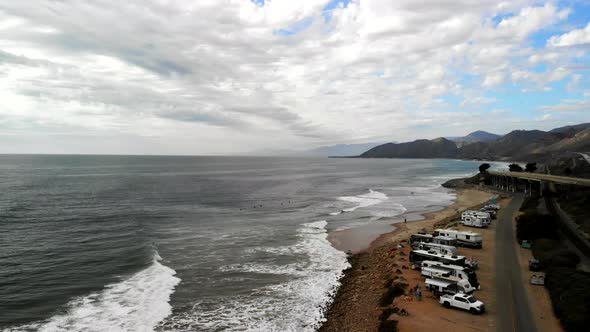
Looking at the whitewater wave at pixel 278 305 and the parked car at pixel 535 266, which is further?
the parked car at pixel 535 266

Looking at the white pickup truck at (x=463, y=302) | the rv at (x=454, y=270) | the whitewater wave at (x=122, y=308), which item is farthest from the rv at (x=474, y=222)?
the whitewater wave at (x=122, y=308)

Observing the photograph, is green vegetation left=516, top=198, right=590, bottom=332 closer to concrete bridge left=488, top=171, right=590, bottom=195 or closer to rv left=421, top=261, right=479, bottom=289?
rv left=421, top=261, right=479, bottom=289

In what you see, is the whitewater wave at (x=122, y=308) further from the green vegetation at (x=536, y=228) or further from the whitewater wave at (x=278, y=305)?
the green vegetation at (x=536, y=228)

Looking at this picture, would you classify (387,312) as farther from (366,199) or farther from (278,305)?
(366,199)

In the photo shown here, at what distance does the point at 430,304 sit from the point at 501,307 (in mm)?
4723

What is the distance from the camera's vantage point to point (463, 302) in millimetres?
25594

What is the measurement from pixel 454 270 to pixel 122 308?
27.4 m

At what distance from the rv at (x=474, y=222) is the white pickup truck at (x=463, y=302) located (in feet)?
100

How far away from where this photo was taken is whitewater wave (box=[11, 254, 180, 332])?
26125 millimetres

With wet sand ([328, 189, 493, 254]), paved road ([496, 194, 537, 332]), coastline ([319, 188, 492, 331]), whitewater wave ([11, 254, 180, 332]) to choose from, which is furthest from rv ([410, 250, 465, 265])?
whitewater wave ([11, 254, 180, 332])

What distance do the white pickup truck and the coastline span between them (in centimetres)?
483

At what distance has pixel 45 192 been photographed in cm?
9550

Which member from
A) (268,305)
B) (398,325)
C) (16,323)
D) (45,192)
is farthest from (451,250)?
(45,192)

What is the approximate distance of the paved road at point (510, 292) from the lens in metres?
22.9
